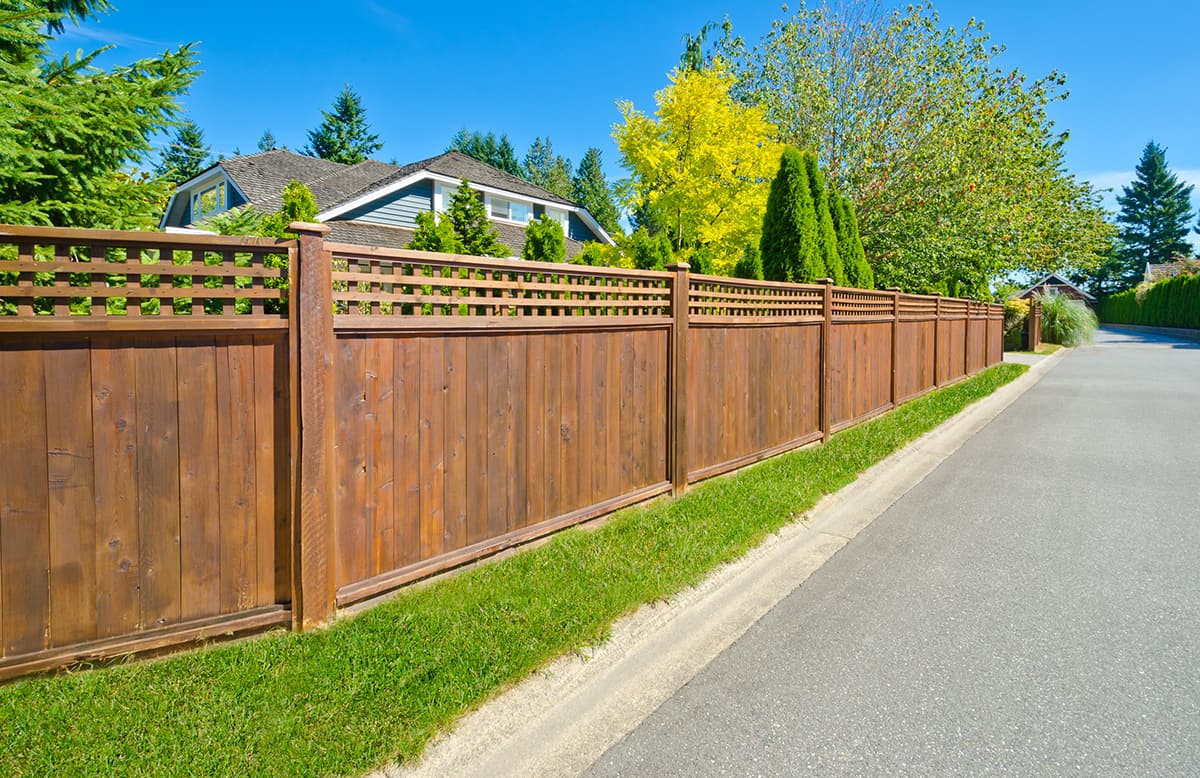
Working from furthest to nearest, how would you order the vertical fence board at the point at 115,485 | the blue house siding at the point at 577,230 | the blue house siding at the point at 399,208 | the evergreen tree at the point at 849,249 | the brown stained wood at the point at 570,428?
the blue house siding at the point at 577,230 < the blue house siding at the point at 399,208 < the evergreen tree at the point at 849,249 < the brown stained wood at the point at 570,428 < the vertical fence board at the point at 115,485

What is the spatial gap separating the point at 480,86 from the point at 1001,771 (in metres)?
47.2

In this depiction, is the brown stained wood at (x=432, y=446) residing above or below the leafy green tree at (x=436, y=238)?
below

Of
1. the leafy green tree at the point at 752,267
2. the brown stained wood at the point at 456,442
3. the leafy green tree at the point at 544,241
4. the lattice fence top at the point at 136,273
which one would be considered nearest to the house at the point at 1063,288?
the leafy green tree at the point at 752,267

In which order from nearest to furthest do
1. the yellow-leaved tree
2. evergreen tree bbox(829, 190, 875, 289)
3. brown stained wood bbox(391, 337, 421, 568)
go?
brown stained wood bbox(391, 337, 421, 568) → evergreen tree bbox(829, 190, 875, 289) → the yellow-leaved tree

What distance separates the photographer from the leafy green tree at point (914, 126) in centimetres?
1847

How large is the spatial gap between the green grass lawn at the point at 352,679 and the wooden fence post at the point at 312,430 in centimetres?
23

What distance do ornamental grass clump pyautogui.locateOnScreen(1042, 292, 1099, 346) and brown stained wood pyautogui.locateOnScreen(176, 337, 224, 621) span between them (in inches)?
1319

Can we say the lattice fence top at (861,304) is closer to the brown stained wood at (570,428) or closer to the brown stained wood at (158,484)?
the brown stained wood at (570,428)

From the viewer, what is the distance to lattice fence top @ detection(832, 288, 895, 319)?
811cm

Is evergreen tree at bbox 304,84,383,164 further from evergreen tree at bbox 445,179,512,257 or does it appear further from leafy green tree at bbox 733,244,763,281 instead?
evergreen tree at bbox 445,179,512,257

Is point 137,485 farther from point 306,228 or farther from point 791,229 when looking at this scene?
point 791,229

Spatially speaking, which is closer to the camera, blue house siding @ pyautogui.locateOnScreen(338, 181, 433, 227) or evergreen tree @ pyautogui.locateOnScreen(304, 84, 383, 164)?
blue house siding @ pyautogui.locateOnScreen(338, 181, 433, 227)

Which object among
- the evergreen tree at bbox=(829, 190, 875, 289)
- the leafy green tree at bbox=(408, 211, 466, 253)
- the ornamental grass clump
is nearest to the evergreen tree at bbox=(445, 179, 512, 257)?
the leafy green tree at bbox=(408, 211, 466, 253)

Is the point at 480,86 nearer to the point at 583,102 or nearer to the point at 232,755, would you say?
the point at 583,102
